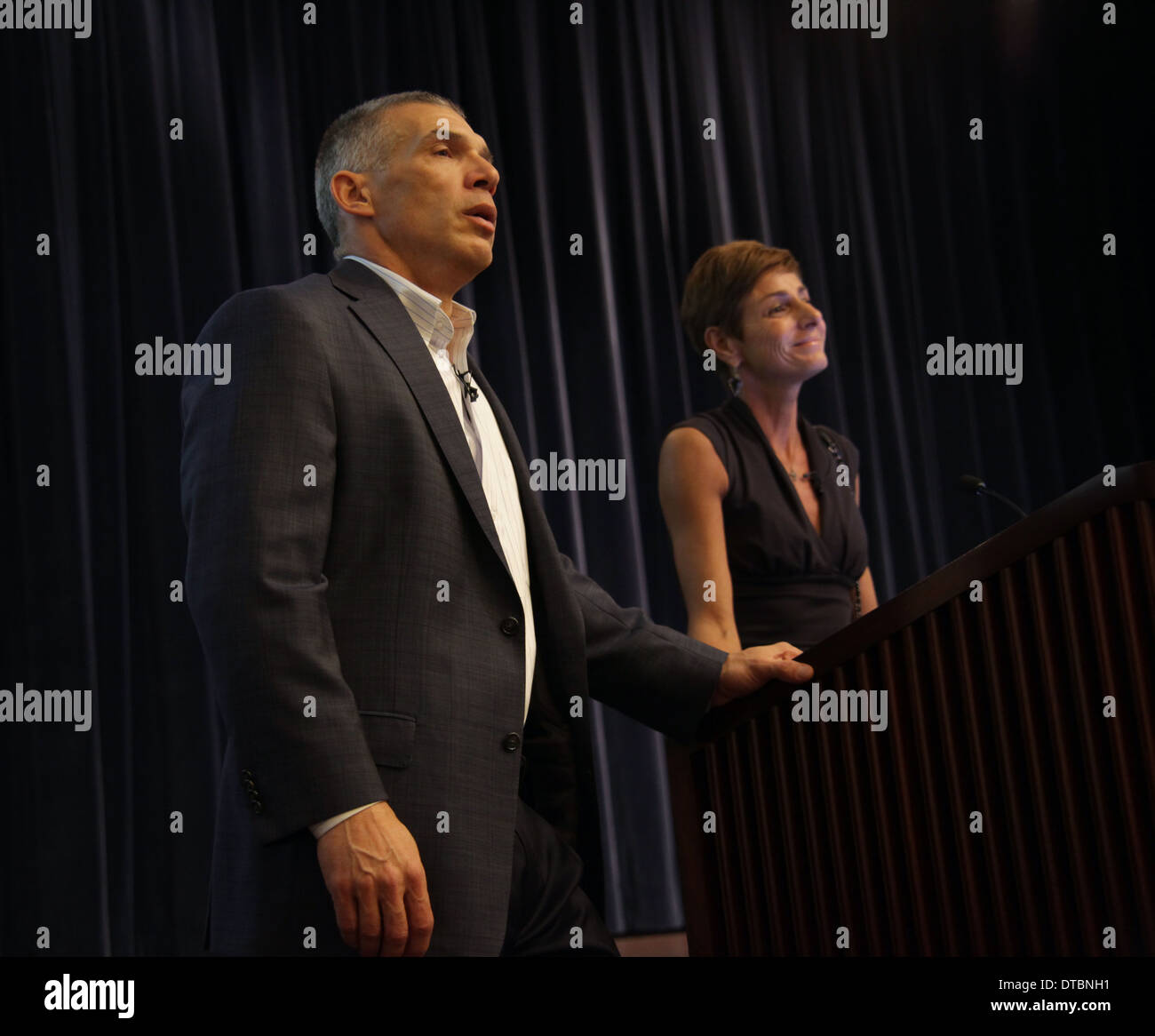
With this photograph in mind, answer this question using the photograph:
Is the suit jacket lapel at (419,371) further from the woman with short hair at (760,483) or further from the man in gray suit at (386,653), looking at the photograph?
the woman with short hair at (760,483)

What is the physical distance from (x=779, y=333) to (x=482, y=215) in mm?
909

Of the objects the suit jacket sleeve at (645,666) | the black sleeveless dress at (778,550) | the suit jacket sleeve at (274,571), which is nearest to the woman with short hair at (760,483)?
the black sleeveless dress at (778,550)

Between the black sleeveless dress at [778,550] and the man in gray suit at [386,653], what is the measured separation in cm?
64

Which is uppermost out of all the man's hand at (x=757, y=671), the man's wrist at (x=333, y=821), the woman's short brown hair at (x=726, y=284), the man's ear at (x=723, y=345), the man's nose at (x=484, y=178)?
the woman's short brown hair at (x=726, y=284)

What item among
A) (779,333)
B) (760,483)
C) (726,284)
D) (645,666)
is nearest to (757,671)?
(645,666)

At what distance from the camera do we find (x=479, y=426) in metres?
1.38

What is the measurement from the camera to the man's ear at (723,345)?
2.28m

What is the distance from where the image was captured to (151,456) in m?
2.83

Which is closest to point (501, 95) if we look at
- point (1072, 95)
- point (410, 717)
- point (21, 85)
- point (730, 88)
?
point (730, 88)

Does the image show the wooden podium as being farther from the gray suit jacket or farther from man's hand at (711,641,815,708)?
the gray suit jacket

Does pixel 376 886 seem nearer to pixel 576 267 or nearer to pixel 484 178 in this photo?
pixel 484 178

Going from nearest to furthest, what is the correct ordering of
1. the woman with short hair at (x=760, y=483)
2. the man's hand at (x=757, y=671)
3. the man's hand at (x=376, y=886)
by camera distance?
the man's hand at (x=376, y=886) → the man's hand at (x=757, y=671) → the woman with short hair at (x=760, y=483)

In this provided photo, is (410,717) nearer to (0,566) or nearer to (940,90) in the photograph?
(0,566)

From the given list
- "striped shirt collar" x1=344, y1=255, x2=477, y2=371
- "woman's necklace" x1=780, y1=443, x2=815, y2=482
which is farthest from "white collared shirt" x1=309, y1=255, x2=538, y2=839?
"woman's necklace" x1=780, y1=443, x2=815, y2=482
